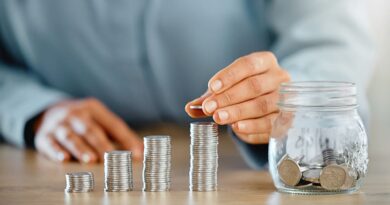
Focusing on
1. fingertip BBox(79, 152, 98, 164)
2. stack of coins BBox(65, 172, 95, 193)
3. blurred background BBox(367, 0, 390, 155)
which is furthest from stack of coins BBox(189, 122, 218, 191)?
blurred background BBox(367, 0, 390, 155)

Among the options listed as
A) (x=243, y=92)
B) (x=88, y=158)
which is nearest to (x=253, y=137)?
(x=243, y=92)

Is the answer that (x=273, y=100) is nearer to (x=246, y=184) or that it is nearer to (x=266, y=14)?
(x=246, y=184)

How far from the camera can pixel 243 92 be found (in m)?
1.26

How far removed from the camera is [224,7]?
1.80m

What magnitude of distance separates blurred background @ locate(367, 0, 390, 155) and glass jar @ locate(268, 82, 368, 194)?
147 cm

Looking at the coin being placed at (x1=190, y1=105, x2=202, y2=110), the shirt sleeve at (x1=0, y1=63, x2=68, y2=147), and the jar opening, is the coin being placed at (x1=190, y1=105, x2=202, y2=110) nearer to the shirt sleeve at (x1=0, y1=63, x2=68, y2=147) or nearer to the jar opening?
the jar opening

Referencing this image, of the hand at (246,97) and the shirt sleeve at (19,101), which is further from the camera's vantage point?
the shirt sleeve at (19,101)

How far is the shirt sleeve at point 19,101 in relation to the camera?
5.82 feet

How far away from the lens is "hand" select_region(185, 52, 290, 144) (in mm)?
1209

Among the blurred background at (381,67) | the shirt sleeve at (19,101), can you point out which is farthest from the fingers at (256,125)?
the blurred background at (381,67)

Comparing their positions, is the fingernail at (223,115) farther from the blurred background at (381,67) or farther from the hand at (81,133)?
the blurred background at (381,67)

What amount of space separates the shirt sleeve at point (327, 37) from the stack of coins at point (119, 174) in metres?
0.46

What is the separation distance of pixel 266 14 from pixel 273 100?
529mm

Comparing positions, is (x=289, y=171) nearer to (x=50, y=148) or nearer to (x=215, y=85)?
(x=215, y=85)
